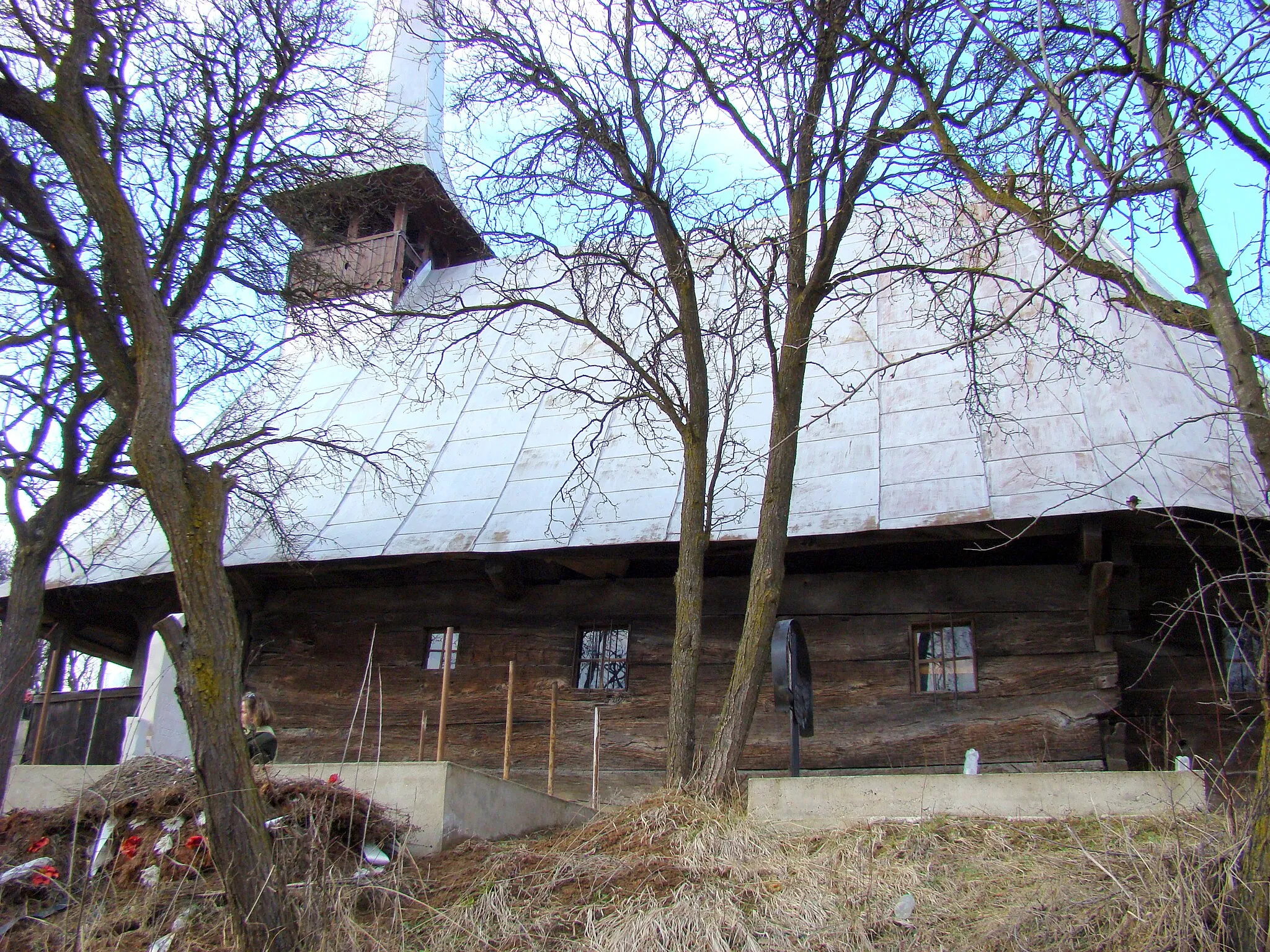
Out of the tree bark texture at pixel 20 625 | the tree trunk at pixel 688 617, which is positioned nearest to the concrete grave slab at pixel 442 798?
the tree bark texture at pixel 20 625

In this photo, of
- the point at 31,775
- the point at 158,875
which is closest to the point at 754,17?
the point at 158,875

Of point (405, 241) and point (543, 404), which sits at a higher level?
point (405, 241)

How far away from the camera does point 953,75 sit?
6.31 meters

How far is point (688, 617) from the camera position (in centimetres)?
627

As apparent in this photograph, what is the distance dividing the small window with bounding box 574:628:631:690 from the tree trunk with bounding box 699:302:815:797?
2591mm

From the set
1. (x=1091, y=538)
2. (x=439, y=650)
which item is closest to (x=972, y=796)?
(x=1091, y=538)

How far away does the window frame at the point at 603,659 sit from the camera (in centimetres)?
852

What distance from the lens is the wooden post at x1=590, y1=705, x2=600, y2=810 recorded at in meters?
7.43

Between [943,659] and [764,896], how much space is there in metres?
3.79

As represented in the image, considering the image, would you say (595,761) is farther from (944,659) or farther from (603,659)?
(944,659)

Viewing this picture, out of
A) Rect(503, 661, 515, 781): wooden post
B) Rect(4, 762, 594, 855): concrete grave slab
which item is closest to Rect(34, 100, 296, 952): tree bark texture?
Rect(4, 762, 594, 855): concrete grave slab

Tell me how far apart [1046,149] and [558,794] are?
585 cm

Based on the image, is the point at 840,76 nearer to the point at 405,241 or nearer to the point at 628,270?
the point at 628,270

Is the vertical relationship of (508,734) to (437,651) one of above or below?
below
